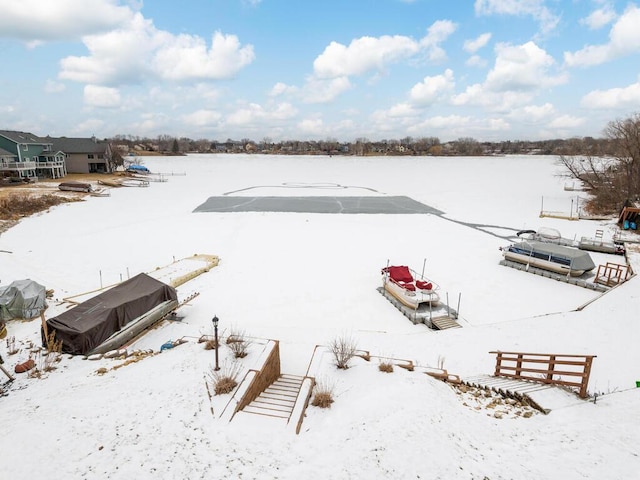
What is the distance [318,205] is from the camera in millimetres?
39562

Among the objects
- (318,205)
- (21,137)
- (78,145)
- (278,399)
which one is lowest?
(278,399)

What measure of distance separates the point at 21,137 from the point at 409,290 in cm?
6071

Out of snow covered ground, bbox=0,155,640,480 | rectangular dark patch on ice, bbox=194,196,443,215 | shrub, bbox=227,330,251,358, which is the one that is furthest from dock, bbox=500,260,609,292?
rectangular dark patch on ice, bbox=194,196,443,215

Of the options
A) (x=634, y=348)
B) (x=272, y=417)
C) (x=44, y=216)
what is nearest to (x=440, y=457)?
(x=272, y=417)

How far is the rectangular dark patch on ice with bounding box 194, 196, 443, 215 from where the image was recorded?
36312mm

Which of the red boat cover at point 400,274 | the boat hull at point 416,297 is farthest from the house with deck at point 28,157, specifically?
the boat hull at point 416,297

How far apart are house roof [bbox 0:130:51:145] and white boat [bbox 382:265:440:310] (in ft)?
185

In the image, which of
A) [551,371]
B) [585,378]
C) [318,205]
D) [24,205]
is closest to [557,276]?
[551,371]

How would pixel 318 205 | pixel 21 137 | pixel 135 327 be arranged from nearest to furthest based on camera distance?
1. pixel 135 327
2. pixel 318 205
3. pixel 21 137

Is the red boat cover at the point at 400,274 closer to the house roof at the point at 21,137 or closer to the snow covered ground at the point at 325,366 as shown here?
the snow covered ground at the point at 325,366

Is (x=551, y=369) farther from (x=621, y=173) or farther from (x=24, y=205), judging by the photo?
(x=24, y=205)

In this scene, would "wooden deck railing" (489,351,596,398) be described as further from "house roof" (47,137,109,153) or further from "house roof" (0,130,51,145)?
"house roof" (47,137,109,153)

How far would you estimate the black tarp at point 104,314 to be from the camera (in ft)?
33.8

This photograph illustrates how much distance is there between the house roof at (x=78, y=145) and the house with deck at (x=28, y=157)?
2791 mm
